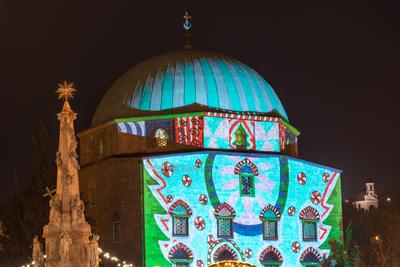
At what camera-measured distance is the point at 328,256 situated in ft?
186

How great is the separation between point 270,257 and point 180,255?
15.9 feet

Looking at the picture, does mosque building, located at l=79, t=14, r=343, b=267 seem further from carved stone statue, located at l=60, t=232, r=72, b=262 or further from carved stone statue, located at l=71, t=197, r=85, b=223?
carved stone statue, located at l=60, t=232, r=72, b=262

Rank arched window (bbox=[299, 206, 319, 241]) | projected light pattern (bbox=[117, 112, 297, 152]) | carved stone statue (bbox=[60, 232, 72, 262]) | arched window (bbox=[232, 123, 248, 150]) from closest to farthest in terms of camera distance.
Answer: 1. carved stone statue (bbox=[60, 232, 72, 262])
2. projected light pattern (bbox=[117, 112, 297, 152])
3. arched window (bbox=[299, 206, 319, 241])
4. arched window (bbox=[232, 123, 248, 150])

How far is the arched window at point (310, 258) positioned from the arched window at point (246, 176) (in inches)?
162

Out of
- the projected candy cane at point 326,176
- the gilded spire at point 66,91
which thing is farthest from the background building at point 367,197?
the gilded spire at point 66,91

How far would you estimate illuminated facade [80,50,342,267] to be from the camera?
5353 cm

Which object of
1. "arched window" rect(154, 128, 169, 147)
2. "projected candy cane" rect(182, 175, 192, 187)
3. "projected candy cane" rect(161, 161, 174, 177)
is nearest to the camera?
"projected candy cane" rect(161, 161, 174, 177)

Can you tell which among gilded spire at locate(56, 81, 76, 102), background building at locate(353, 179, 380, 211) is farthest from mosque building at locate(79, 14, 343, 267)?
background building at locate(353, 179, 380, 211)

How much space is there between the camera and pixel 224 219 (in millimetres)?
54438

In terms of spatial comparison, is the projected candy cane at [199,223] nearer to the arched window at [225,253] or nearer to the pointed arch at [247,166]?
the arched window at [225,253]

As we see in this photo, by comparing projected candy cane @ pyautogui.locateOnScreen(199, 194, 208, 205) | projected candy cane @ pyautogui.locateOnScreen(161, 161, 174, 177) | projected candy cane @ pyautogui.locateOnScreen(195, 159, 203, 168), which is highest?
projected candy cane @ pyautogui.locateOnScreen(195, 159, 203, 168)

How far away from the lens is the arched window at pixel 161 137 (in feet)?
184

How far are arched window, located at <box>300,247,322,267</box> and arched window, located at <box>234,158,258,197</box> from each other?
4.10 metres

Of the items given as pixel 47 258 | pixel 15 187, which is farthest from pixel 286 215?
pixel 47 258
